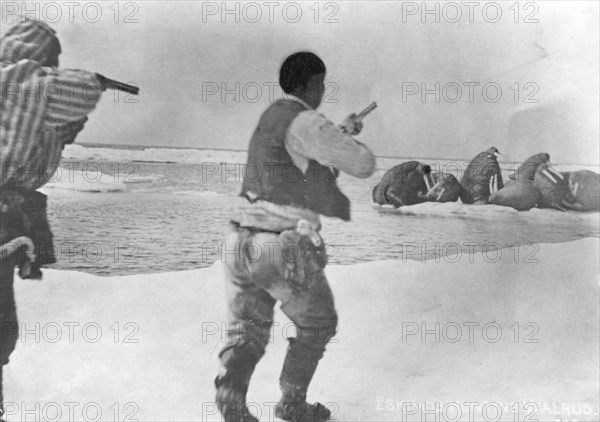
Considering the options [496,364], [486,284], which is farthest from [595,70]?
[496,364]

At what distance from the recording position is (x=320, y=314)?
9.91ft

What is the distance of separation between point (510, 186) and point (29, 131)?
2253 millimetres

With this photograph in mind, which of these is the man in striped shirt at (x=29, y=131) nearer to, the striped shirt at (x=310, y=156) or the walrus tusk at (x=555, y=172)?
the striped shirt at (x=310, y=156)

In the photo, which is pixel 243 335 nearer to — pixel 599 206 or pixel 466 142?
pixel 466 142

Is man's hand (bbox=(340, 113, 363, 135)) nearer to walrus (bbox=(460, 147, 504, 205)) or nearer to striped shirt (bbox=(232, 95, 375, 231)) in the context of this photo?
striped shirt (bbox=(232, 95, 375, 231))

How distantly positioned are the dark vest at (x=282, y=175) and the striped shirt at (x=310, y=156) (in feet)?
0.09

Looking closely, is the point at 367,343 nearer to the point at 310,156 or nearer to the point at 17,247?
the point at 310,156

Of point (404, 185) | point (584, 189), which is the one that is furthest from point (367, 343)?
point (584, 189)

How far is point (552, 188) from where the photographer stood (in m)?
3.20

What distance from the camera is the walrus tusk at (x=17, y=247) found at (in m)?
3.07

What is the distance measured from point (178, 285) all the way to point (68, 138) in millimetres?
857

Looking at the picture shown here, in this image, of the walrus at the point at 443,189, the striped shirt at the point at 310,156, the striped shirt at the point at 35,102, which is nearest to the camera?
the striped shirt at the point at 310,156

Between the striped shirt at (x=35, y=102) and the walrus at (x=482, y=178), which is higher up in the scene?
→ the striped shirt at (x=35, y=102)

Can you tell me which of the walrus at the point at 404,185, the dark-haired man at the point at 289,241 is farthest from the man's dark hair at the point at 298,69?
→ the walrus at the point at 404,185
